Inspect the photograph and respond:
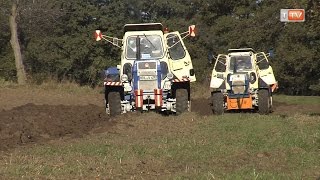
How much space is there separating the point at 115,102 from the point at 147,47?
200 centimetres

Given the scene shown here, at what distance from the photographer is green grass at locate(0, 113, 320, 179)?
23.5 ft

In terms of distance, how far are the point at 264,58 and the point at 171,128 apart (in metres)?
10.1

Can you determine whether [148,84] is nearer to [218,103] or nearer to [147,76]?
[147,76]

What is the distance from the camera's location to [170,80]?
15.9m

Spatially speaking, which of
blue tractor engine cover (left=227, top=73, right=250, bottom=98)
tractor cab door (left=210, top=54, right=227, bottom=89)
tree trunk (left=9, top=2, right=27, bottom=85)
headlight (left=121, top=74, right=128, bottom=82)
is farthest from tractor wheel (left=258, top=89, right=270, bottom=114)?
tree trunk (left=9, top=2, right=27, bottom=85)

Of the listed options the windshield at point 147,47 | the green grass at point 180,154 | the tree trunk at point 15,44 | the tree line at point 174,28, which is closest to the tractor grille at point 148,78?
the windshield at point 147,47

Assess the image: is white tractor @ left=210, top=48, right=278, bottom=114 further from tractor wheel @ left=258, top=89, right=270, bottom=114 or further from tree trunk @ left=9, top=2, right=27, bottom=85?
tree trunk @ left=9, top=2, right=27, bottom=85

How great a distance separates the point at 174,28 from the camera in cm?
5297

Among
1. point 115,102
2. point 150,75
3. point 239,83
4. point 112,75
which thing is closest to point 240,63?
point 239,83

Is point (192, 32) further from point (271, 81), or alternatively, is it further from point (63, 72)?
point (63, 72)

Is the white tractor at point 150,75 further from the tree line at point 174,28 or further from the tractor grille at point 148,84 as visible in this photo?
the tree line at point 174,28

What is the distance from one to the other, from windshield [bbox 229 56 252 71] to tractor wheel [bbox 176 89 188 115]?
4.25 m

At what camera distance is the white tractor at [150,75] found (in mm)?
15711

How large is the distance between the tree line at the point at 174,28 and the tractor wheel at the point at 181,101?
23.9 m
